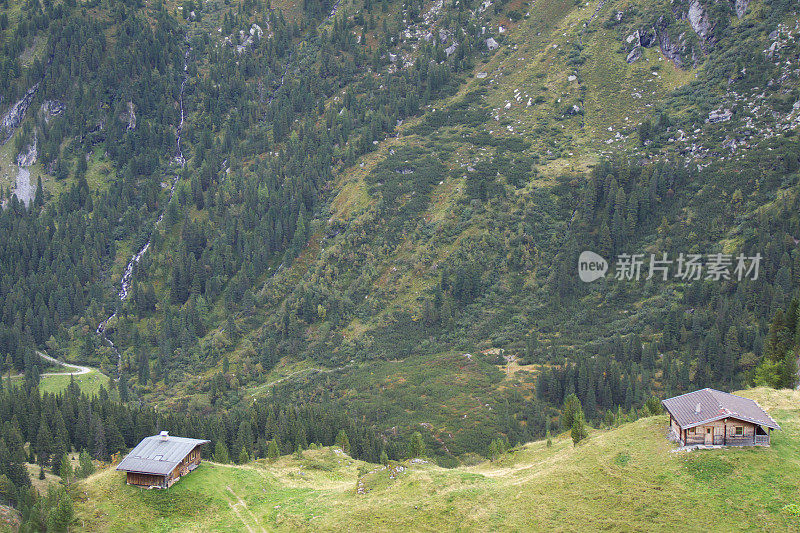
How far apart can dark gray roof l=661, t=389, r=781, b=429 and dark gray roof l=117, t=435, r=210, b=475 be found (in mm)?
49545

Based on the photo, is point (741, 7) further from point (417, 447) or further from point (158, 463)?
point (158, 463)

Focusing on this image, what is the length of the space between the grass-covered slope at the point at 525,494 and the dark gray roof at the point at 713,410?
2.76 meters

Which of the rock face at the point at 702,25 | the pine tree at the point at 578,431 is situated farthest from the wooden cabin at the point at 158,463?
the rock face at the point at 702,25

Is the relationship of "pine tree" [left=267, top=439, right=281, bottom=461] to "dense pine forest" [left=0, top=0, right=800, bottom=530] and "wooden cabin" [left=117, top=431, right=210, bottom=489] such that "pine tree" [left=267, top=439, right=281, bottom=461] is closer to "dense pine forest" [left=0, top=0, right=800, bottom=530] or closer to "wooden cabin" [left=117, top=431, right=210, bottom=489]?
"dense pine forest" [left=0, top=0, right=800, bottom=530]

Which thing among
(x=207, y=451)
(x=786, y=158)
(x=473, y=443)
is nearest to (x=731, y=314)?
(x=786, y=158)

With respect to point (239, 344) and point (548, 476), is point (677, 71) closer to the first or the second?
point (239, 344)

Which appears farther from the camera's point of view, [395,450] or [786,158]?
[786,158]

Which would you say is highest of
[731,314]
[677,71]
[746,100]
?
[677,71]

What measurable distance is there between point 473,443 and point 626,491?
219 feet

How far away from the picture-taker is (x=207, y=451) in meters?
111

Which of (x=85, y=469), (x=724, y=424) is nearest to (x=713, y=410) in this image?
(x=724, y=424)

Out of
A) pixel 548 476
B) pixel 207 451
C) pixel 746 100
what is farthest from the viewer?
pixel 746 100
